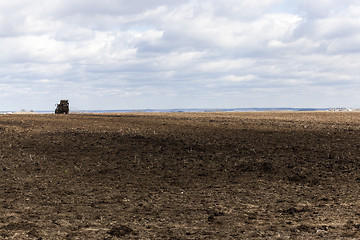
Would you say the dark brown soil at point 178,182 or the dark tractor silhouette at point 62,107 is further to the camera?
the dark tractor silhouette at point 62,107

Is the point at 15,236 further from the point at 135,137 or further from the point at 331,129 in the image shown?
the point at 331,129

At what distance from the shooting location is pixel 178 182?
15.9m

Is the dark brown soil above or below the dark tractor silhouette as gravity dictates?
below

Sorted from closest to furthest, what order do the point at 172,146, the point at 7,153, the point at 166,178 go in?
1. the point at 166,178
2. the point at 7,153
3. the point at 172,146

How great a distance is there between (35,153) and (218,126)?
1223 cm

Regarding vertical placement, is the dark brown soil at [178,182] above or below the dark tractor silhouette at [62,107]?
below

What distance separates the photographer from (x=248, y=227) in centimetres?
1076

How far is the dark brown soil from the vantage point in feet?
35.4

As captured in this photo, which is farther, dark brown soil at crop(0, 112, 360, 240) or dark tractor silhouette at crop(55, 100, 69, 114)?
dark tractor silhouette at crop(55, 100, 69, 114)

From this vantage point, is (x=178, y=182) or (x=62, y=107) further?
(x=62, y=107)

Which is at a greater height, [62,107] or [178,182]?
[62,107]

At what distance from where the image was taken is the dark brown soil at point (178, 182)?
10805 mm

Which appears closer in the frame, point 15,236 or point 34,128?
point 15,236

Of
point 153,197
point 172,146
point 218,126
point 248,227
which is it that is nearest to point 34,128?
point 172,146
